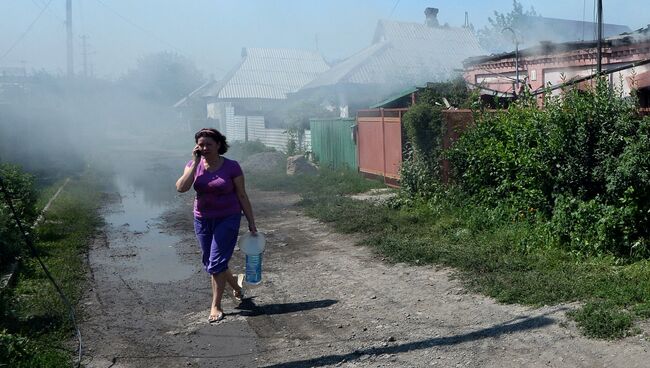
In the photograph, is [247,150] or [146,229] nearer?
[146,229]

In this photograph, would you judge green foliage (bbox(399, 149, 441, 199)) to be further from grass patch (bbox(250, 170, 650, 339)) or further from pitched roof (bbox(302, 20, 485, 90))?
pitched roof (bbox(302, 20, 485, 90))

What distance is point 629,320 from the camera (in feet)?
15.9

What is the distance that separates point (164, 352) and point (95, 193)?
12.3 meters

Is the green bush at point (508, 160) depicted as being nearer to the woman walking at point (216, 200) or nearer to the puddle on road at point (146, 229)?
the woman walking at point (216, 200)

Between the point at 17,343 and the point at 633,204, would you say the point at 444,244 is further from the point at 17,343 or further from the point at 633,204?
the point at 17,343

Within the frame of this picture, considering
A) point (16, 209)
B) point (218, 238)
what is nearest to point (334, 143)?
point (16, 209)

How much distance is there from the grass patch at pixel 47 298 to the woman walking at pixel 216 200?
4.29ft

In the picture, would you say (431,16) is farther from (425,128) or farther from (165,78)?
(165,78)

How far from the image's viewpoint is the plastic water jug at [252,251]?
624 centimetres

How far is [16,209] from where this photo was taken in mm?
10203

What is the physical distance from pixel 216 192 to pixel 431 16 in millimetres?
31555

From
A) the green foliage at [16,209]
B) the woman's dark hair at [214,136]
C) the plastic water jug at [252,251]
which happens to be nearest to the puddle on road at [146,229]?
the green foliage at [16,209]

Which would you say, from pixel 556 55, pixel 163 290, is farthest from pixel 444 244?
pixel 556 55

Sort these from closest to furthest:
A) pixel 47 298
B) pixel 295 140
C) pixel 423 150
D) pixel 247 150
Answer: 1. pixel 47 298
2. pixel 423 150
3. pixel 295 140
4. pixel 247 150
